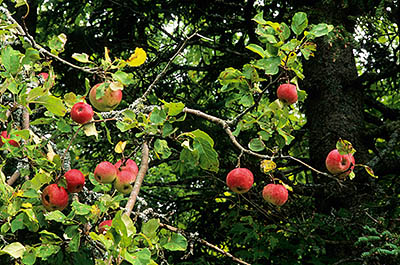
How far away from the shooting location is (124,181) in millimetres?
2383

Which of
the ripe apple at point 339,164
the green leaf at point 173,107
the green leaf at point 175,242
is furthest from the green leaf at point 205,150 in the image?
the ripe apple at point 339,164

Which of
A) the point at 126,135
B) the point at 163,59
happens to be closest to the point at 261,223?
the point at 126,135

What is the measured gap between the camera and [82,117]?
2.22 m

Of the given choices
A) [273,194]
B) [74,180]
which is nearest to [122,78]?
[74,180]

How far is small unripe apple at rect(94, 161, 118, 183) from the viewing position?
2354 millimetres

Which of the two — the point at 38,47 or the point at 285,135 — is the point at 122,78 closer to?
the point at 38,47

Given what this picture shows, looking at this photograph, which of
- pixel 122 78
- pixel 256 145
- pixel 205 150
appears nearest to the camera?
pixel 122 78

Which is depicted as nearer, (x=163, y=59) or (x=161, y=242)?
(x=161, y=242)

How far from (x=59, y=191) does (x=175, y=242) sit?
2.03 ft

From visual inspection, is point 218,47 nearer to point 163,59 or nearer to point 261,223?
point 163,59

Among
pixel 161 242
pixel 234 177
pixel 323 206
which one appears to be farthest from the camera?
pixel 323 206

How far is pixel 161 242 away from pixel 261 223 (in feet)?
9.04

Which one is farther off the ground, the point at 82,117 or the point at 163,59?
the point at 163,59

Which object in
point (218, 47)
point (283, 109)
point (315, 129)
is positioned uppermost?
point (218, 47)
